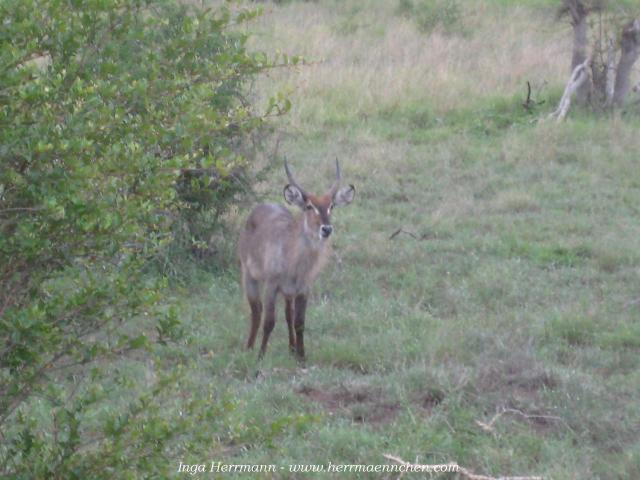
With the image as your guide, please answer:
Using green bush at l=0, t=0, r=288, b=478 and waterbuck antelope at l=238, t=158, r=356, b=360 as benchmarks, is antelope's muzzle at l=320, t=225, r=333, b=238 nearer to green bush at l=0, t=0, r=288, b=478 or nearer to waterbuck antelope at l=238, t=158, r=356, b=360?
waterbuck antelope at l=238, t=158, r=356, b=360

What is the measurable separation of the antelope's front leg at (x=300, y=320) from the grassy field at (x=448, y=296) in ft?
0.41

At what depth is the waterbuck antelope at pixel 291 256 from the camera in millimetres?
7512

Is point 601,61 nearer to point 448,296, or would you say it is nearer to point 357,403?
point 448,296

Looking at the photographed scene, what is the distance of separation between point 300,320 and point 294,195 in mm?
958

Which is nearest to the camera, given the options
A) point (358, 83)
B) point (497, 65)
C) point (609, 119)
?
point (609, 119)

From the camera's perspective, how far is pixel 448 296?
8.14 metres

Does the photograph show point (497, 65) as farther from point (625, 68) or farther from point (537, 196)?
point (537, 196)

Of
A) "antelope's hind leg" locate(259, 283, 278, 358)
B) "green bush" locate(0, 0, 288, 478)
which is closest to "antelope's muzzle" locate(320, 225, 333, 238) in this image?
"antelope's hind leg" locate(259, 283, 278, 358)

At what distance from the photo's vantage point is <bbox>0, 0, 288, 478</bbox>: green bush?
10.3 feet

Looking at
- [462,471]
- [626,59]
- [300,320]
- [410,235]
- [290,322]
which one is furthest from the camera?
[626,59]

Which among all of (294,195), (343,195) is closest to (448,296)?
(343,195)

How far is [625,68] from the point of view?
14594 mm

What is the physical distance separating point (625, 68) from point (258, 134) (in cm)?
671

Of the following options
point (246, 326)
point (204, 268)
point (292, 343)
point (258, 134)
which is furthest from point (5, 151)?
point (258, 134)
